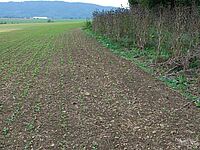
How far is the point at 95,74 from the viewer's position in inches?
499

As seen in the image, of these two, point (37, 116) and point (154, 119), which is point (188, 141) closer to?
point (154, 119)

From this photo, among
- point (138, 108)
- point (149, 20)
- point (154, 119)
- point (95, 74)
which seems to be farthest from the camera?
point (149, 20)

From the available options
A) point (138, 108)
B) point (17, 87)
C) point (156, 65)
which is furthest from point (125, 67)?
point (138, 108)

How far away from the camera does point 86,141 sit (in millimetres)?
6371

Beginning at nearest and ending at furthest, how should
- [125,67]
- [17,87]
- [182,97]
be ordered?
[182,97] < [17,87] < [125,67]

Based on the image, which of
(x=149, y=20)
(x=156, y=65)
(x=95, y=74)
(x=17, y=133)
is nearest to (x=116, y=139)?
(x=17, y=133)

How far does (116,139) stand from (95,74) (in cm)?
638

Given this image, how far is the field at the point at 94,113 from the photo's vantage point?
634cm

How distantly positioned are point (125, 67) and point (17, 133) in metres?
7.59

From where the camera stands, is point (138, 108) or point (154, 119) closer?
point (154, 119)

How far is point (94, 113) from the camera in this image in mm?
7926

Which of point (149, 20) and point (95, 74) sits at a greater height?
point (149, 20)

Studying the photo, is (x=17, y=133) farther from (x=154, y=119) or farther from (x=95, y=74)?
(x=95, y=74)

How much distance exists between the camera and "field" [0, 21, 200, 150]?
6340 mm
